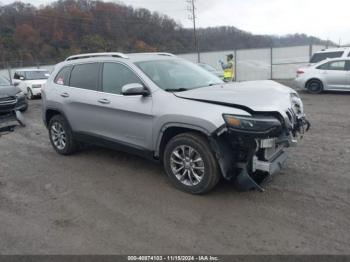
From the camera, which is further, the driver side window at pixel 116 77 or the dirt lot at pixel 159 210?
the driver side window at pixel 116 77

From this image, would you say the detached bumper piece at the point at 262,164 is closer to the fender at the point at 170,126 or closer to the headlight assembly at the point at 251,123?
A: the headlight assembly at the point at 251,123

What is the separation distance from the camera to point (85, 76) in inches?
220

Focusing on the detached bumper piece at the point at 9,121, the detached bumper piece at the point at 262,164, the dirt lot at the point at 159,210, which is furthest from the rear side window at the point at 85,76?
the detached bumper piece at the point at 9,121

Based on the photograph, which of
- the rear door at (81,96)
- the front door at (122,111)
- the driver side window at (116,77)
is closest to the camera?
the front door at (122,111)

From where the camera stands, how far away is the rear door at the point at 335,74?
41.0 feet

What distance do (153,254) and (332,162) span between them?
344 centimetres

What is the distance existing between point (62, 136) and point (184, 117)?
3.09 metres

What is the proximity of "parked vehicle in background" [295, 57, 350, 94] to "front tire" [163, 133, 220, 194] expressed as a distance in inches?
412

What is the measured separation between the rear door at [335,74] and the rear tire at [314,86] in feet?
0.96

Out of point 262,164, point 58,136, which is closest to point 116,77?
point 58,136

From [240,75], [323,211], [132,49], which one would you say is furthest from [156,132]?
[132,49]

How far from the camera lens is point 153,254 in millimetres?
3164

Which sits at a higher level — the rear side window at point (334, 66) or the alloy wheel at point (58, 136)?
the rear side window at point (334, 66)

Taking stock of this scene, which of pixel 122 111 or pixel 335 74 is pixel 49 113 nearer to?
pixel 122 111
